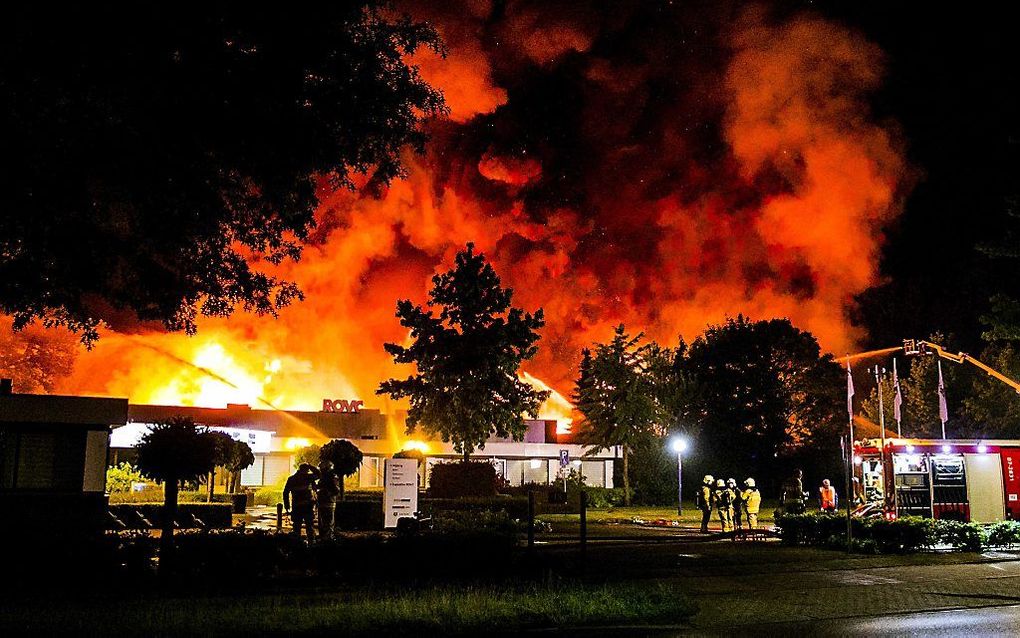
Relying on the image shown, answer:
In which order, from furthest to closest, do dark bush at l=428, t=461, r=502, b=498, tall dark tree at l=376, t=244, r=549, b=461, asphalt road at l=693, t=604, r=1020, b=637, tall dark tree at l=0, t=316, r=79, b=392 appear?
1. tall dark tree at l=0, t=316, r=79, b=392
2. tall dark tree at l=376, t=244, r=549, b=461
3. dark bush at l=428, t=461, r=502, b=498
4. asphalt road at l=693, t=604, r=1020, b=637

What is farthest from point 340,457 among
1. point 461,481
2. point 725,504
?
point 725,504

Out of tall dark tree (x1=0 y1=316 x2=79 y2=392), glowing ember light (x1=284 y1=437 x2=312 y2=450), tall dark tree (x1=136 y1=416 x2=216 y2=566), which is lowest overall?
tall dark tree (x1=136 y1=416 x2=216 y2=566)

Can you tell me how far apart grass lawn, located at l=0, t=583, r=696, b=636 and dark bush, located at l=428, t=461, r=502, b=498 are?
2054 centimetres

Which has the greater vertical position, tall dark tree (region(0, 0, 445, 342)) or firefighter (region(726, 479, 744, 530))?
tall dark tree (region(0, 0, 445, 342))

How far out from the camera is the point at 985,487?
27.9 meters

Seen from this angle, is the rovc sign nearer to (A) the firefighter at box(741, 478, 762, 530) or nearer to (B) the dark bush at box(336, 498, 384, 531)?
(B) the dark bush at box(336, 498, 384, 531)

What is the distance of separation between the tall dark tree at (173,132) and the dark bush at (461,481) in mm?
19189

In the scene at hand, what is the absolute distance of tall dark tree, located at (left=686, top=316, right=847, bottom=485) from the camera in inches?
2163

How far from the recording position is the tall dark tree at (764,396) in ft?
180

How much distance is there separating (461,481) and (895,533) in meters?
17.1

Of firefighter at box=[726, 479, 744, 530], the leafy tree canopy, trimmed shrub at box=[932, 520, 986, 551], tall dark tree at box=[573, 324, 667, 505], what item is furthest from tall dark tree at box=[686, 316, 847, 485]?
the leafy tree canopy

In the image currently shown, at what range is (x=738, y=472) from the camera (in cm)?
5425

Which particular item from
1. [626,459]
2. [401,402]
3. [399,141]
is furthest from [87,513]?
[401,402]

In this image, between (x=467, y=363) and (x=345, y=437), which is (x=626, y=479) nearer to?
(x=467, y=363)
